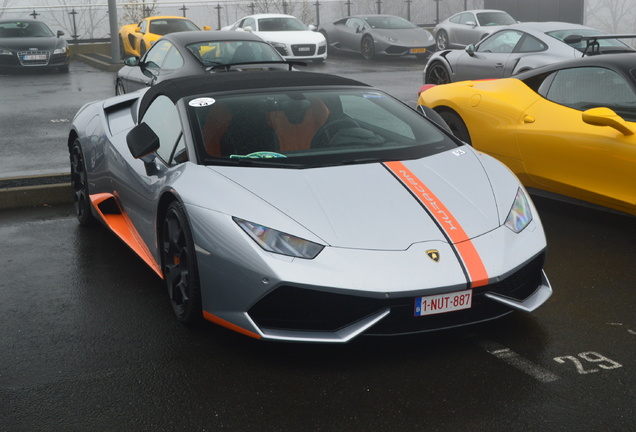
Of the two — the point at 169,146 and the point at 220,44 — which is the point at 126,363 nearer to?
the point at 169,146

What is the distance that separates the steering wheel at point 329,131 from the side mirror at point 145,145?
0.92 metres

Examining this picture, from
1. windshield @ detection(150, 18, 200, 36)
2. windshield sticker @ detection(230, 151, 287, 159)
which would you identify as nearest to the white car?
windshield @ detection(150, 18, 200, 36)

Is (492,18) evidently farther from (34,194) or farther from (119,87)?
(34,194)

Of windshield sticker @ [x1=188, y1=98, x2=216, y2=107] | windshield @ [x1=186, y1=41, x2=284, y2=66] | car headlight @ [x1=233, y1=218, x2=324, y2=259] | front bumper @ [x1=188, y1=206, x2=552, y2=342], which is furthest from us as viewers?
windshield @ [x1=186, y1=41, x2=284, y2=66]

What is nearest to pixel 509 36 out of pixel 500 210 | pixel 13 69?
pixel 500 210

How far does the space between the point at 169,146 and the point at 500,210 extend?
77.3 inches

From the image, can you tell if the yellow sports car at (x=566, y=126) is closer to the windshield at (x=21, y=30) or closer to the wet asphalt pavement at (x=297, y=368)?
the wet asphalt pavement at (x=297, y=368)

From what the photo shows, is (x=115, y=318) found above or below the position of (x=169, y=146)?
below

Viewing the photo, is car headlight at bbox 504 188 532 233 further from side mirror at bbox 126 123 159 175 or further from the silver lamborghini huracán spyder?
side mirror at bbox 126 123 159 175

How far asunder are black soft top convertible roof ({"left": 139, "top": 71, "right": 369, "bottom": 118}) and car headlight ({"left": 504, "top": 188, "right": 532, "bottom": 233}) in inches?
57.5

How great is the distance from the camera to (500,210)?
4.57 metres

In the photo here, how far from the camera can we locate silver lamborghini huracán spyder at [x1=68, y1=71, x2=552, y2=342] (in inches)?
159

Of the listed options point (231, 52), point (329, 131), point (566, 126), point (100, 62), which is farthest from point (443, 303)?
point (100, 62)

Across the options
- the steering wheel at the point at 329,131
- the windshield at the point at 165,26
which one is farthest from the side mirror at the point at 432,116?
the windshield at the point at 165,26
